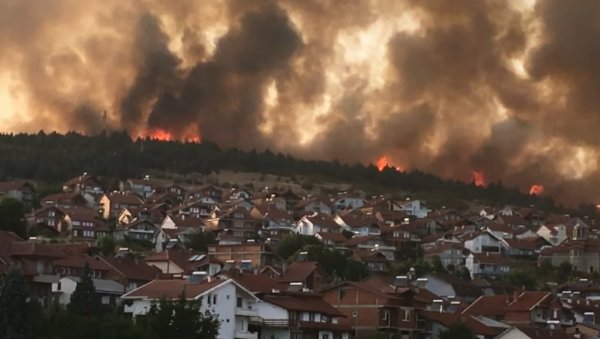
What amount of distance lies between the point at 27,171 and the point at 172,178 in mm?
23282

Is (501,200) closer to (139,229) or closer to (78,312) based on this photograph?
(139,229)

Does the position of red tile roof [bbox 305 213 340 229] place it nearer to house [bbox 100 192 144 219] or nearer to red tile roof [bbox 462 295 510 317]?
house [bbox 100 192 144 219]

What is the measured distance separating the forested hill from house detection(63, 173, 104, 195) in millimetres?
9323

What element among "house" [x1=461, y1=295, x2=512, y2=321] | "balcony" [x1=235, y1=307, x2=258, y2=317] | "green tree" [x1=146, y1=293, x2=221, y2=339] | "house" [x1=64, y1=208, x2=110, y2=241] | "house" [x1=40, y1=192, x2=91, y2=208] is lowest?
"green tree" [x1=146, y1=293, x2=221, y2=339]

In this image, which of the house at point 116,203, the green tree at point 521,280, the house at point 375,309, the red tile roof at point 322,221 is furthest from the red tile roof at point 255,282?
the house at point 116,203

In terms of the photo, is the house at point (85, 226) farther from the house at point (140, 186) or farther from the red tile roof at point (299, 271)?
the house at point (140, 186)

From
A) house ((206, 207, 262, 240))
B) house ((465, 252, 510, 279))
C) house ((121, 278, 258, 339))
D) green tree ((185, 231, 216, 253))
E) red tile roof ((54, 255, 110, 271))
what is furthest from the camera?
house ((206, 207, 262, 240))

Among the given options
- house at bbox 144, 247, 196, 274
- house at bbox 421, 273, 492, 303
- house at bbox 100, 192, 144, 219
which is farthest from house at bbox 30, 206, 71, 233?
house at bbox 421, 273, 492, 303

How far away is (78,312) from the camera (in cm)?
5338

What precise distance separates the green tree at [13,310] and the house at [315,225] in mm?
62915

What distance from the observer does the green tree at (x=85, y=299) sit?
176 feet

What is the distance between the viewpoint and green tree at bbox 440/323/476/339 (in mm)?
63125

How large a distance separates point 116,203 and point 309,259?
39045mm

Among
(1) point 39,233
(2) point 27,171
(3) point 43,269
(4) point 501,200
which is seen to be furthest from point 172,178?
(3) point 43,269
